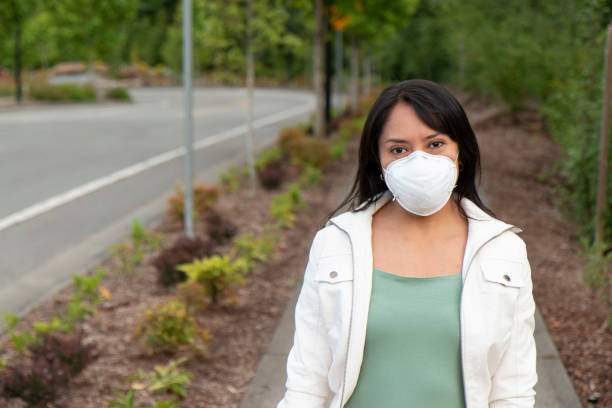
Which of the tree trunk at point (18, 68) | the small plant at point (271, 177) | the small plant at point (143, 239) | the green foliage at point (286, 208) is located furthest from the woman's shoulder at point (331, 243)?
the tree trunk at point (18, 68)

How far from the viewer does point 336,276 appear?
198 cm

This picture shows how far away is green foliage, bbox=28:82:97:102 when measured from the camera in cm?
3397

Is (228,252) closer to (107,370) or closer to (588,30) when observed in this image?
(107,370)

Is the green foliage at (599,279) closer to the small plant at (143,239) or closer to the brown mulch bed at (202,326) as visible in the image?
the brown mulch bed at (202,326)

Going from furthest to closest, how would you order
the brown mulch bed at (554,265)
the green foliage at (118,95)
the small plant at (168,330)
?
the green foliage at (118,95)
the small plant at (168,330)
the brown mulch bed at (554,265)

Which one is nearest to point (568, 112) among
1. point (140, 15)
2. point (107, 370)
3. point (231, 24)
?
point (231, 24)

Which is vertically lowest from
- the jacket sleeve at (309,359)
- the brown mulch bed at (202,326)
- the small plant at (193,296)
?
the brown mulch bed at (202,326)

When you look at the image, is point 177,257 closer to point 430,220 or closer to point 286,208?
point 286,208

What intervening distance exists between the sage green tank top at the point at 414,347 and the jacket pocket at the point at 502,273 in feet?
0.27

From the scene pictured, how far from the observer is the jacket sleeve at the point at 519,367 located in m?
2.00

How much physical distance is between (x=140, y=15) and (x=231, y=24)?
7560 centimetres

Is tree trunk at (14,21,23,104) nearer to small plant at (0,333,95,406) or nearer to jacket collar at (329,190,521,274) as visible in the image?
small plant at (0,333,95,406)

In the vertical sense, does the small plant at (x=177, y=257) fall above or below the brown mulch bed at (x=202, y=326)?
above

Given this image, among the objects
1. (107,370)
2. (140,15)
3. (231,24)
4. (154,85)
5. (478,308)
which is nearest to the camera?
(478,308)
